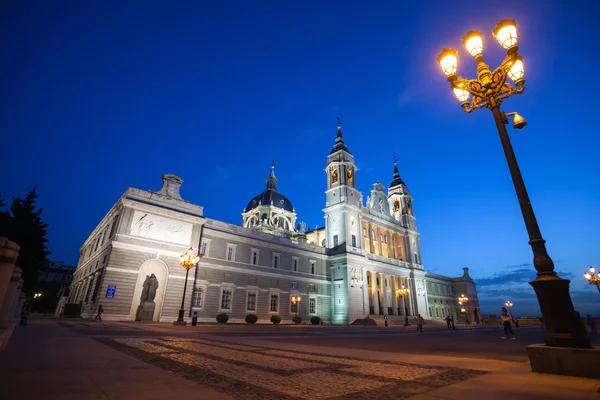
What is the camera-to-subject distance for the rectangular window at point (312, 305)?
3912 cm

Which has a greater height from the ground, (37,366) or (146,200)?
(146,200)

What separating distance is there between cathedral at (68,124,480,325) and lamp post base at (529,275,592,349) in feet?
66.2

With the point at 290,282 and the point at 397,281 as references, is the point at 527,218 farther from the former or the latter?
the point at 397,281

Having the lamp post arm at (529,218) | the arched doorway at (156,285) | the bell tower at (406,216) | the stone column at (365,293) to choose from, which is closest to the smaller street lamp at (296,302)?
the stone column at (365,293)

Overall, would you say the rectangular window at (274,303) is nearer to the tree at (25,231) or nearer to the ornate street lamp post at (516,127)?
the tree at (25,231)

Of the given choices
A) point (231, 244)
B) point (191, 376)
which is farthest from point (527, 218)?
point (231, 244)

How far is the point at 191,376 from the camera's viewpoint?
14.3 feet

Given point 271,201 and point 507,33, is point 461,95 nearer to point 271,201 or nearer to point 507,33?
point 507,33

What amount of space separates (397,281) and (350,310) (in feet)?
46.3

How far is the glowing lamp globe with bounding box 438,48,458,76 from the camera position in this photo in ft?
26.7

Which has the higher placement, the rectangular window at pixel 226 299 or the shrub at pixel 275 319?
the rectangular window at pixel 226 299

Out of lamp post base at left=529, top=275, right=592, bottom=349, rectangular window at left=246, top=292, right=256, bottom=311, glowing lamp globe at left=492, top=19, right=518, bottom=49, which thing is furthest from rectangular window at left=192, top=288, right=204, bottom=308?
glowing lamp globe at left=492, top=19, right=518, bottom=49

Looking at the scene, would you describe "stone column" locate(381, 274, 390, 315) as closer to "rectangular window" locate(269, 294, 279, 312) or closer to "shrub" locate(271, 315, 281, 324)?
"rectangular window" locate(269, 294, 279, 312)

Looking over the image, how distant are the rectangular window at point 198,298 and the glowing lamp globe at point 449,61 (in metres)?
28.1
